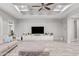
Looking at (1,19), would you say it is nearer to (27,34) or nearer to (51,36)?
(27,34)

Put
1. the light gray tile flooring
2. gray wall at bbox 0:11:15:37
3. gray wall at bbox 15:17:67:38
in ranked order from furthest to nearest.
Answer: gray wall at bbox 15:17:67:38, gray wall at bbox 0:11:15:37, the light gray tile flooring

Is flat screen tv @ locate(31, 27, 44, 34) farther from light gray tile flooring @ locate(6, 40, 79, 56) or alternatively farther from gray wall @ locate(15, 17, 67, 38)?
light gray tile flooring @ locate(6, 40, 79, 56)

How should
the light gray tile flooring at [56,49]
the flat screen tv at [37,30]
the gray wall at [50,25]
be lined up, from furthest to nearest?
the gray wall at [50,25] < the flat screen tv at [37,30] < the light gray tile flooring at [56,49]

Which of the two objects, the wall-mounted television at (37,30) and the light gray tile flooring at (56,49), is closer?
the light gray tile flooring at (56,49)

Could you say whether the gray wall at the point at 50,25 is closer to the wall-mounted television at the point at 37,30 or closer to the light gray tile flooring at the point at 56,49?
the wall-mounted television at the point at 37,30

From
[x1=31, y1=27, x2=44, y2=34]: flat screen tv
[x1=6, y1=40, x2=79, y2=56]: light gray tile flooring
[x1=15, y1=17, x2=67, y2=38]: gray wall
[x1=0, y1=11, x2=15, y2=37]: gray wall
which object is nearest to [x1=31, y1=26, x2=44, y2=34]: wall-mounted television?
[x1=31, y1=27, x2=44, y2=34]: flat screen tv

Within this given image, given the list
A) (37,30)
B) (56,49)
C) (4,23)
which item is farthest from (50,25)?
(56,49)

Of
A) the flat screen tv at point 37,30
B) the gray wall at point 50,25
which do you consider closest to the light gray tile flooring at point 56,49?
the flat screen tv at point 37,30

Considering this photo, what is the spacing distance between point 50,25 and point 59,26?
2.09ft

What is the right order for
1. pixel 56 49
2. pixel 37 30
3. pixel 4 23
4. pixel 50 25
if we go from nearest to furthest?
pixel 56 49
pixel 4 23
pixel 37 30
pixel 50 25

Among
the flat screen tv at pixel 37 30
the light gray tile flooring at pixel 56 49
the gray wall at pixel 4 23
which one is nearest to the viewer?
the light gray tile flooring at pixel 56 49

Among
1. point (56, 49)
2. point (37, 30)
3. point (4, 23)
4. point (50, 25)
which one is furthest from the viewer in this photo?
point (50, 25)

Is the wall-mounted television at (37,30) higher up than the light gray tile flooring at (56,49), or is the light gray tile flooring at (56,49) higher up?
the wall-mounted television at (37,30)

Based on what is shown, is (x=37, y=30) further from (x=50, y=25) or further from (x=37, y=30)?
(x=50, y=25)
